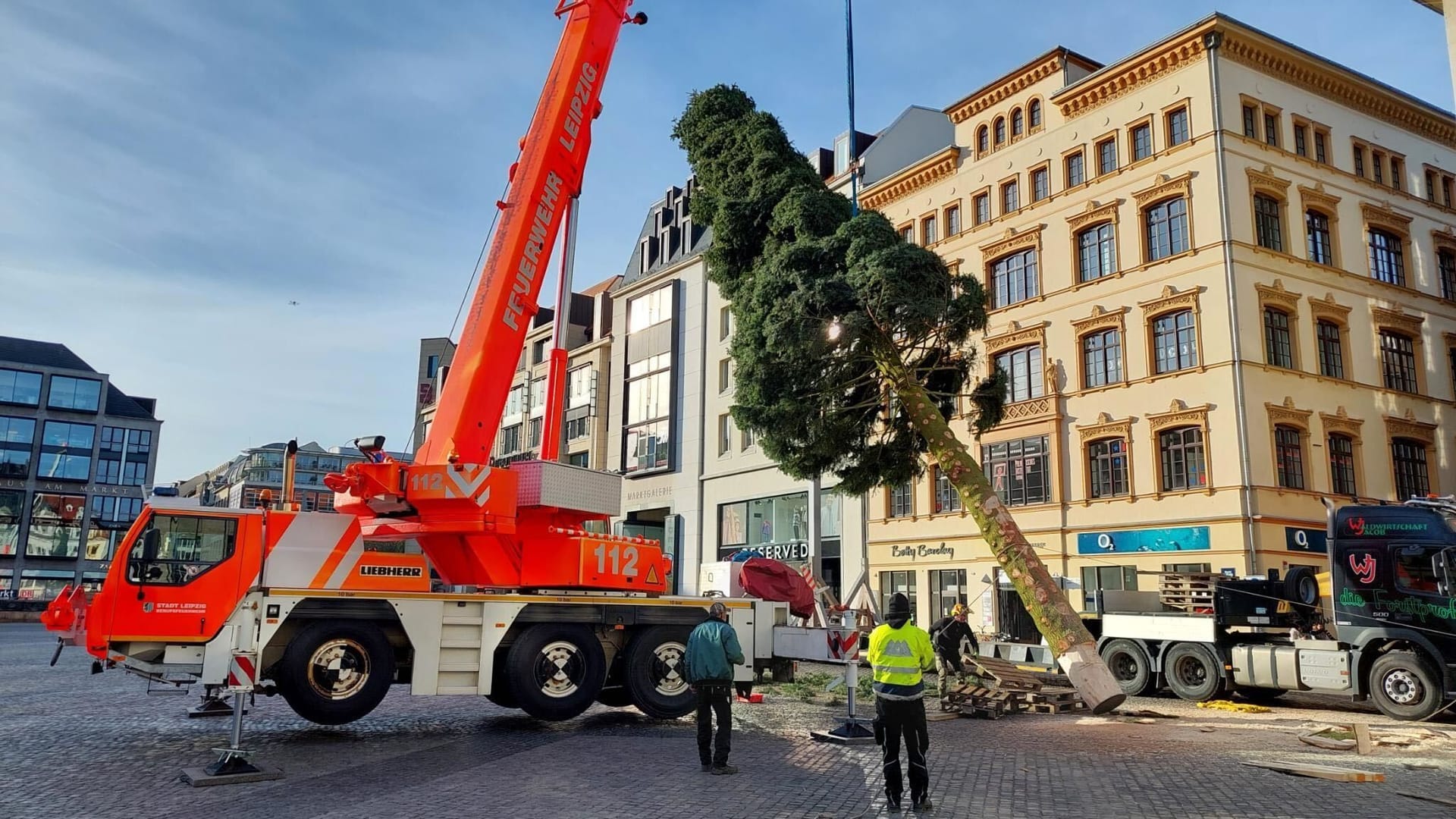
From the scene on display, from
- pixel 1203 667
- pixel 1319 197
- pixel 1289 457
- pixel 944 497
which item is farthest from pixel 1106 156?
pixel 1203 667

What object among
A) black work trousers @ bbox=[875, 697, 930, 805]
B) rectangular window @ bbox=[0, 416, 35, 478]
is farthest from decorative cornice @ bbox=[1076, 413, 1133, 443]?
rectangular window @ bbox=[0, 416, 35, 478]

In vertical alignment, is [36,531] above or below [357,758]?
above

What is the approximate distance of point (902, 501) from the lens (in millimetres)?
35375

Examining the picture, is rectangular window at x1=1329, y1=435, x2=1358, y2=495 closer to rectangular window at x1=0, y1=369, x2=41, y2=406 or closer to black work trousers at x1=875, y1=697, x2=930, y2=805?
black work trousers at x1=875, y1=697, x2=930, y2=805

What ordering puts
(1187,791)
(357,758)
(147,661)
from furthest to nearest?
(147,661) < (357,758) < (1187,791)

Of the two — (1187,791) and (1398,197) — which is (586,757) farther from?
(1398,197)

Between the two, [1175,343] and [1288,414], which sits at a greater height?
[1175,343]

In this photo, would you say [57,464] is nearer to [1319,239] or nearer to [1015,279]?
[1015,279]

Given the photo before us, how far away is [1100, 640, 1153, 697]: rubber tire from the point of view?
63.5 ft

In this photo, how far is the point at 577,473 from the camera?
1310cm

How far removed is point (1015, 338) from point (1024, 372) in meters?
1.11

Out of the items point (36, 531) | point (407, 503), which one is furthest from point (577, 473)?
point (36, 531)

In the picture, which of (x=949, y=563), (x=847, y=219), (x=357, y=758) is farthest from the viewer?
(x=949, y=563)

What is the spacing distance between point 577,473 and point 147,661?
5.25 meters
